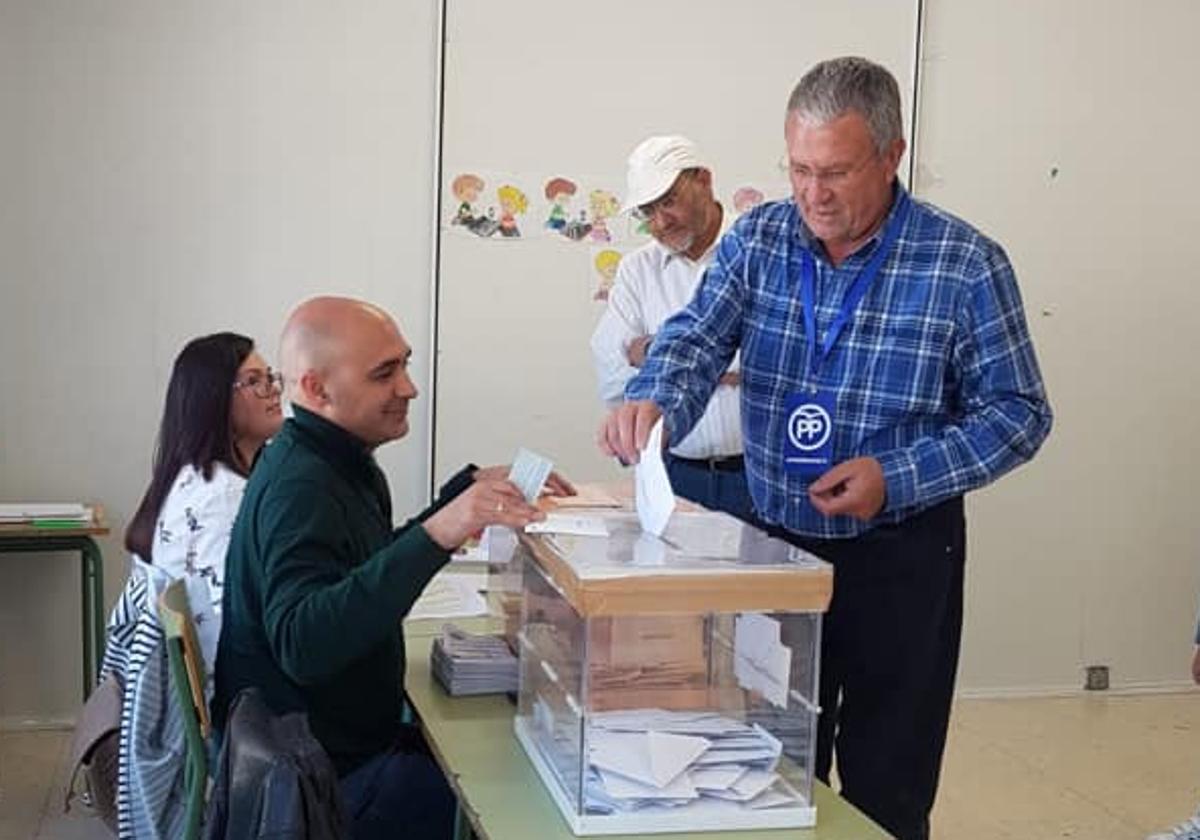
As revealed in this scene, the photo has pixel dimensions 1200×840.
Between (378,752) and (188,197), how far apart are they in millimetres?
2340

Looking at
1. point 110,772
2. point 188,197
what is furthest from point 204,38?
point 110,772

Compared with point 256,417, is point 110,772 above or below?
below

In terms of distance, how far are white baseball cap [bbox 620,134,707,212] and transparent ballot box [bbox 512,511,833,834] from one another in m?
1.50

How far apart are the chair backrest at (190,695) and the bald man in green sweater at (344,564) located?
5cm

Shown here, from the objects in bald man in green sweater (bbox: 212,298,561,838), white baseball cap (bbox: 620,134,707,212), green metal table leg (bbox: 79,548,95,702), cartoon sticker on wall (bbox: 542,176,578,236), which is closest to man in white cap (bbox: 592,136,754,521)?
white baseball cap (bbox: 620,134,707,212)

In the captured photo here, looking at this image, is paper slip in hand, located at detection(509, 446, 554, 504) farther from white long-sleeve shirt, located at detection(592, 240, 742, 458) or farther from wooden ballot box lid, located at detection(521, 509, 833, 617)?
white long-sleeve shirt, located at detection(592, 240, 742, 458)

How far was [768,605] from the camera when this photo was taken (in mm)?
1527

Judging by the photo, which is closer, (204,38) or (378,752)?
(378,752)

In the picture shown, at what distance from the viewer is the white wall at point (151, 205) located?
152 inches

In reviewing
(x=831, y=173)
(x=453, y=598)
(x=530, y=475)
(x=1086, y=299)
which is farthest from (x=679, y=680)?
(x=1086, y=299)

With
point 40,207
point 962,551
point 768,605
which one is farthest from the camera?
point 40,207

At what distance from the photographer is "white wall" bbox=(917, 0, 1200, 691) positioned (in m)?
4.52

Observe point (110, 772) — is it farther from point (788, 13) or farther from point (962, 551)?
point (788, 13)

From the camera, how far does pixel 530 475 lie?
188 centimetres
